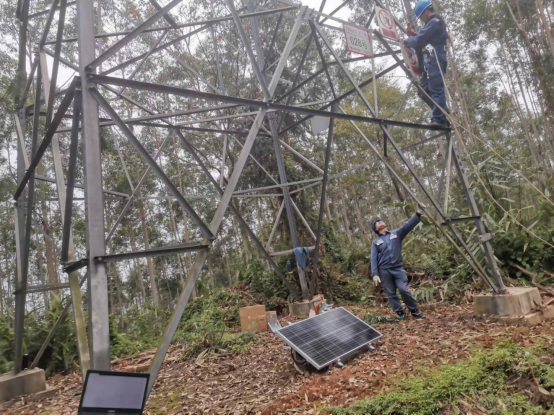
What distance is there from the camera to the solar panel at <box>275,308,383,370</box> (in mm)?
4398

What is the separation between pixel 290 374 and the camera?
4.53m

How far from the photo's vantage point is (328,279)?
10.0 metres

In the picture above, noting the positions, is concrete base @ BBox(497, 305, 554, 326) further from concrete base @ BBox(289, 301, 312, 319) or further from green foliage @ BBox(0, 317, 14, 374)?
green foliage @ BBox(0, 317, 14, 374)

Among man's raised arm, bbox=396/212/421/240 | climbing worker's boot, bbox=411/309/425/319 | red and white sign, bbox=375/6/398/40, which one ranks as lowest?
Answer: climbing worker's boot, bbox=411/309/425/319

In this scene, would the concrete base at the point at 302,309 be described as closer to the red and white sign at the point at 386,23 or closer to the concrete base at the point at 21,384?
the concrete base at the point at 21,384

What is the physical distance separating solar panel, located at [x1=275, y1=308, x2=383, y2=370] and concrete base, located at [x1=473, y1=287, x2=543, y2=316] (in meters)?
1.94

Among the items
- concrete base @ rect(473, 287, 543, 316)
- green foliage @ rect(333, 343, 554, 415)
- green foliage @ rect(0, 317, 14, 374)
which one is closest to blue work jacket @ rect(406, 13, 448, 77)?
concrete base @ rect(473, 287, 543, 316)

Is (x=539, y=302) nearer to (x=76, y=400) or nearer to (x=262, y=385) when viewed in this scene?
(x=262, y=385)

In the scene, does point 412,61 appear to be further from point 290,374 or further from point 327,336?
point 290,374

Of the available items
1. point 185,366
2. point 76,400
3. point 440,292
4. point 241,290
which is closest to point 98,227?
point 76,400

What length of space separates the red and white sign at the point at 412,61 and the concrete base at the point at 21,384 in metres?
6.54

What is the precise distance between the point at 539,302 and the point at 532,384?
2.90m

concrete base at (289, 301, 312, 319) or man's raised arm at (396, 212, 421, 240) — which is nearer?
man's raised arm at (396, 212, 421, 240)

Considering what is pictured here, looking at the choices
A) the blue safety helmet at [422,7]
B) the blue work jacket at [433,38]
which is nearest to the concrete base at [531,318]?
the blue work jacket at [433,38]
